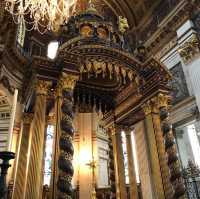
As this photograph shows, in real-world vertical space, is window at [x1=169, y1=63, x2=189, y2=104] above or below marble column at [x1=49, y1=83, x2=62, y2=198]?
above

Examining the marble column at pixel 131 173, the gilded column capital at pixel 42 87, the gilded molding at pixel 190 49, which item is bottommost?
the marble column at pixel 131 173

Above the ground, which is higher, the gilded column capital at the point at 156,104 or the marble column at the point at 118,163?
the gilded column capital at the point at 156,104

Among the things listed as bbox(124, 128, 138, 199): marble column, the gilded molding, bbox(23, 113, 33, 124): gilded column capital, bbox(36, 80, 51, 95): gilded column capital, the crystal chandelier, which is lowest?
bbox(124, 128, 138, 199): marble column

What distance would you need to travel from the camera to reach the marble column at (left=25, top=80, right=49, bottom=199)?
4656 mm

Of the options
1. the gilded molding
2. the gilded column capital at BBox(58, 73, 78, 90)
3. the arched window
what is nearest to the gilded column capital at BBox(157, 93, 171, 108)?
the gilded column capital at BBox(58, 73, 78, 90)

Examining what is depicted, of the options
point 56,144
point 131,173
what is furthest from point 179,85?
point 56,144

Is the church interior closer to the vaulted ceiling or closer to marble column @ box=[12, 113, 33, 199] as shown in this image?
A: marble column @ box=[12, 113, 33, 199]

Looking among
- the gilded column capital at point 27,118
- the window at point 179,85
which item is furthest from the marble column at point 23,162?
the window at point 179,85

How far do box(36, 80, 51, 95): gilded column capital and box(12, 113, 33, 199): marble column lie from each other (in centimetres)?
115

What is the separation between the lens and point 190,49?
8164 millimetres

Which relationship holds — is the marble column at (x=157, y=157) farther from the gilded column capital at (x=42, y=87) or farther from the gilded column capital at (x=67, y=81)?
the gilded column capital at (x=42, y=87)

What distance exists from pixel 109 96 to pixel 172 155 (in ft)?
8.01

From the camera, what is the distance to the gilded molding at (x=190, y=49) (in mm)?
8098

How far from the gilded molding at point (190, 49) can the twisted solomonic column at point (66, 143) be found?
4439 mm
